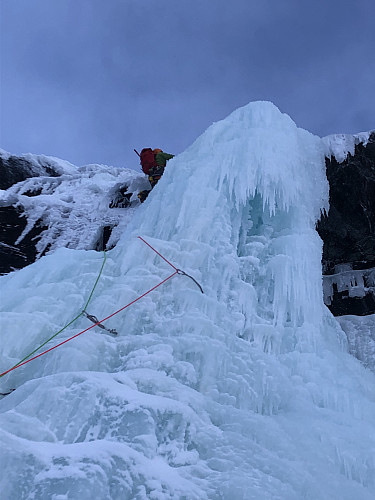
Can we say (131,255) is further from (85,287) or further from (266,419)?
(266,419)

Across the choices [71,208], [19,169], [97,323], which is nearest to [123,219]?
[71,208]

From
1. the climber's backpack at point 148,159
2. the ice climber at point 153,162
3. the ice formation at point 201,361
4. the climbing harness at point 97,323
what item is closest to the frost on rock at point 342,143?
the ice formation at point 201,361

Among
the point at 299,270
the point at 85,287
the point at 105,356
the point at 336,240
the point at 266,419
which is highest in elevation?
the point at 336,240

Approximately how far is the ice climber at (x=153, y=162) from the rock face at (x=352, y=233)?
11.8 ft

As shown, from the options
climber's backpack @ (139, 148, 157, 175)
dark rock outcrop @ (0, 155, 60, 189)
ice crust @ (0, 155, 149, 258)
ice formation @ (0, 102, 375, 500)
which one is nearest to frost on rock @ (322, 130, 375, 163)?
ice formation @ (0, 102, 375, 500)

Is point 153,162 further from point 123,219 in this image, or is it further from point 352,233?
point 352,233

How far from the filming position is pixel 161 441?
2773 millimetres

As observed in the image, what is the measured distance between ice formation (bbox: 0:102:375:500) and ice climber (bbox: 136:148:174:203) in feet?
10.0

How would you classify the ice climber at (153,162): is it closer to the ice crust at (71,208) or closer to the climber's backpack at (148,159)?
the climber's backpack at (148,159)

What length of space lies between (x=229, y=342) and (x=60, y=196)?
916cm

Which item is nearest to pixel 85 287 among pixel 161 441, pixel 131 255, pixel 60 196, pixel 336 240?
pixel 131 255

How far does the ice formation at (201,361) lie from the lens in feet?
8.11

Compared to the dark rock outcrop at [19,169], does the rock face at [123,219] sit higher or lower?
lower

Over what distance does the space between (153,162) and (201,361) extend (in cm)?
670
